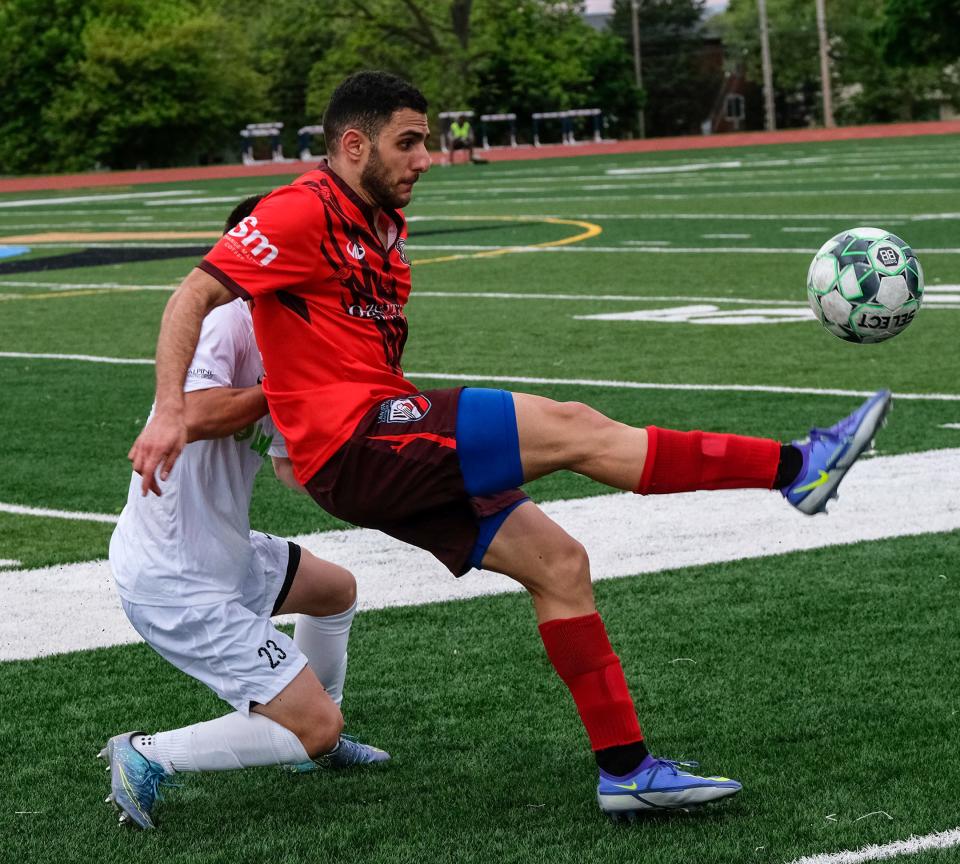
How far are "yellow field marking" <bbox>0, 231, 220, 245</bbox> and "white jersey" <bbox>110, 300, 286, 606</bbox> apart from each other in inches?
878

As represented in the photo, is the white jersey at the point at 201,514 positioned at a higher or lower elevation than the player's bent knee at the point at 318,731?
higher

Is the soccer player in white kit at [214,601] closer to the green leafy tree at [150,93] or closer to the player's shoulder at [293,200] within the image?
the player's shoulder at [293,200]

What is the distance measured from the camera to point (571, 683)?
4219 millimetres

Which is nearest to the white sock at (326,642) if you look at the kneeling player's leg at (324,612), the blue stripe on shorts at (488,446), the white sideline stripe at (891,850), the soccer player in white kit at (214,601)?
the kneeling player's leg at (324,612)

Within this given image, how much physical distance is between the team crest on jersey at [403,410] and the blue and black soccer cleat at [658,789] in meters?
0.98

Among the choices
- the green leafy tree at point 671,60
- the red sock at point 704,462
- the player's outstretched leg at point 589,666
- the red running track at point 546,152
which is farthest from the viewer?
the green leafy tree at point 671,60

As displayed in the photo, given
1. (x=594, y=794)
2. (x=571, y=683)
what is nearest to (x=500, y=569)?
(x=571, y=683)

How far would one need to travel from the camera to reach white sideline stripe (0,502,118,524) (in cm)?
798

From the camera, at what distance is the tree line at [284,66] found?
7025 centimetres

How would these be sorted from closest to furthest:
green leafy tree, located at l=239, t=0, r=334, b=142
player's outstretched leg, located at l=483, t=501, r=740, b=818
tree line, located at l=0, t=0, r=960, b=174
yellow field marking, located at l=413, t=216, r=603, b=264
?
player's outstretched leg, located at l=483, t=501, r=740, b=818 < yellow field marking, located at l=413, t=216, r=603, b=264 < tree line, located at l=0, t=0, r=960, b=174 < green leafy tree, located at l=239, t=0, r=334, b=142

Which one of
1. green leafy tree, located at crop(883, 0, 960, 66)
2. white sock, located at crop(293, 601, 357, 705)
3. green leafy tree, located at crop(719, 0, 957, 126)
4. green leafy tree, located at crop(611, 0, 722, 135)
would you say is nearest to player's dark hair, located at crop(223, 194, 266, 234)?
white sock, located at crop(293, 601, 357, 705)

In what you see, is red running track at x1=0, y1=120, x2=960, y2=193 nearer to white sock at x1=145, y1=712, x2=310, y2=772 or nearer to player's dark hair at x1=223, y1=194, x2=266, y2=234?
player's dark hair at x1=223, y1=194, x2=266, y2=234

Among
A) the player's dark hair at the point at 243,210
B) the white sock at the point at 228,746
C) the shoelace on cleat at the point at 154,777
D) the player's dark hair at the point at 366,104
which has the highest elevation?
the player's dark hair at the point at 366,104

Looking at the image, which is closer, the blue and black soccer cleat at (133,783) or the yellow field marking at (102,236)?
the blue and black soccer cleat at (133,783)
